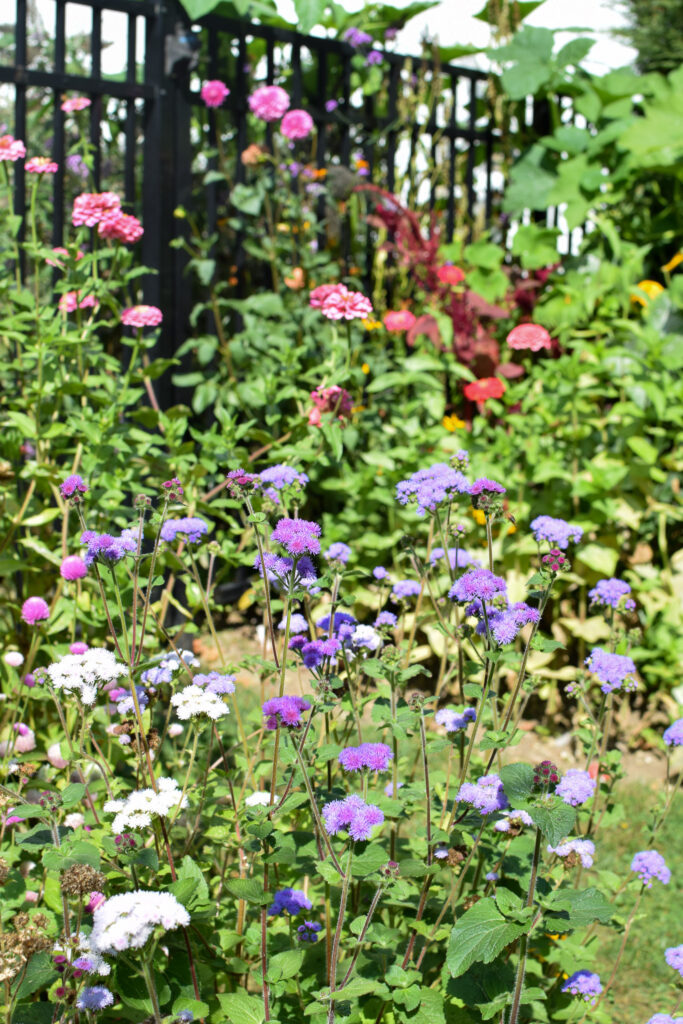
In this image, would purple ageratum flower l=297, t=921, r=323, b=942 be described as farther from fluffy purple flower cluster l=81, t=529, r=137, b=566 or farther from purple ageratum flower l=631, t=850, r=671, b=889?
fluffy purple flower cluster l=81, t=529, r=137, b=566

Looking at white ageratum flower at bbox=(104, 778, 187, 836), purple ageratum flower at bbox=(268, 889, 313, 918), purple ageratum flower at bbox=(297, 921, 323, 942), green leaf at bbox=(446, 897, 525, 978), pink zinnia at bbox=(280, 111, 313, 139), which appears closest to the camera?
green leaf at bbox=(446, 897, 525, 978)

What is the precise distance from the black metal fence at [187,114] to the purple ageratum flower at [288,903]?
2544 millimetres

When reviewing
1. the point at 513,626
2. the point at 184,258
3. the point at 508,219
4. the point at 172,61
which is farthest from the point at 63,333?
the point at 508,219

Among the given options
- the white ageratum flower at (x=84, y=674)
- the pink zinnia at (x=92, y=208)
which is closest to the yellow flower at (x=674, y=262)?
the pink zinnia at (x=92, y=208)

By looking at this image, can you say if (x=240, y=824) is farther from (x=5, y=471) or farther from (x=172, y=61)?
(x=172, y=61)

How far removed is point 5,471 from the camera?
257 cm

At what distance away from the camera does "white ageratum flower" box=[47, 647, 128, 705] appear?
155cm

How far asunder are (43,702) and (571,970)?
4.96ft

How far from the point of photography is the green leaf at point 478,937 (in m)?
1.33

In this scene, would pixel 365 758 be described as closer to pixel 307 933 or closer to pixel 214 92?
pixel 307 933

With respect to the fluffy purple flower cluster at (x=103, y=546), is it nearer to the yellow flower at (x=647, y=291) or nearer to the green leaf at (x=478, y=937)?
the green leaf at (x=478, y=937)

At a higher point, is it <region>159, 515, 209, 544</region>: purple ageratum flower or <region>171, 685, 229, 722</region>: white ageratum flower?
<region>159, 515, 209, 544</region>: purple ageratum flower

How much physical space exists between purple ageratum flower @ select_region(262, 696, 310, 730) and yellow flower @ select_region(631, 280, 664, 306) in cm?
313

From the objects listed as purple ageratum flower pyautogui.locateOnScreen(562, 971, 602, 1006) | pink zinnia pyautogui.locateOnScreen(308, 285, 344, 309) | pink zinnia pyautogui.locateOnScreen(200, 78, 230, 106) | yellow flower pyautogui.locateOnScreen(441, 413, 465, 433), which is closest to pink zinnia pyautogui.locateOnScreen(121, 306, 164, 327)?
pink zinnia pyautogui.locateOnScreen(308, 285, 344, 309)
